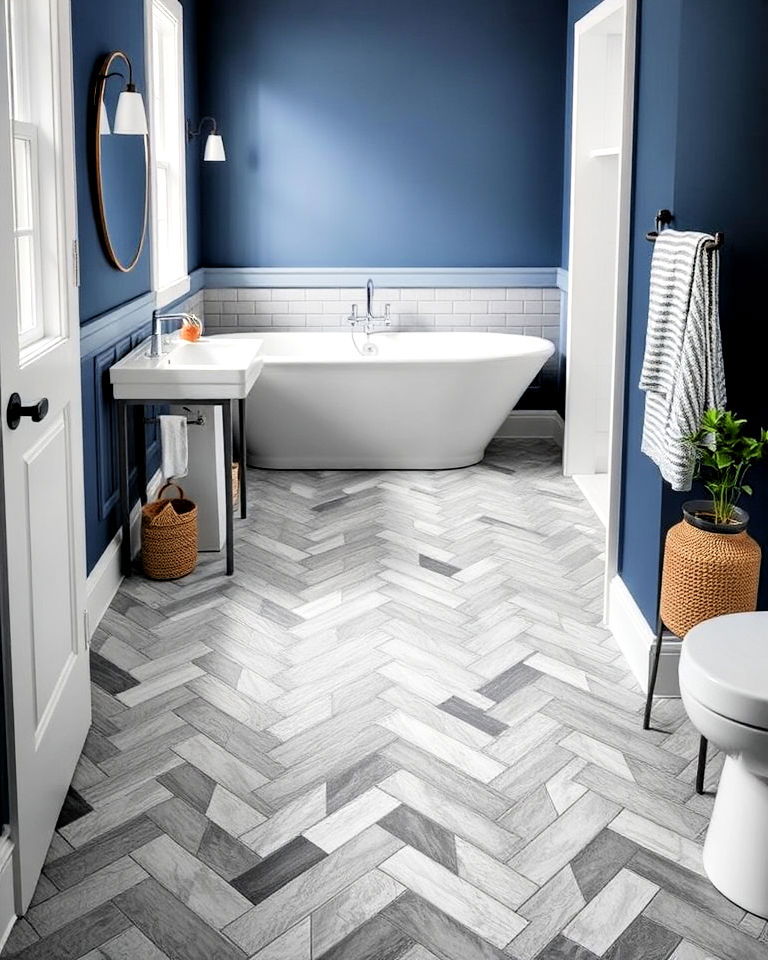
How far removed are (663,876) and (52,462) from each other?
1632mm

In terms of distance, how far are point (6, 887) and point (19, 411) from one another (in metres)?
0.93

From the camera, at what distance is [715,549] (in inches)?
110

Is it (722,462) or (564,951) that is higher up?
(722,462)

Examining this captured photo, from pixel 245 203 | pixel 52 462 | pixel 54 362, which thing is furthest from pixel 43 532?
pixel 245 203

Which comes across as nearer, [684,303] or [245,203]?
[684,303]

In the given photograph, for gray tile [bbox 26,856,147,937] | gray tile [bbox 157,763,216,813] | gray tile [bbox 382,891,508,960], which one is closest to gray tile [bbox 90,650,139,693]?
gray tile [bbox 157,763,216,813]

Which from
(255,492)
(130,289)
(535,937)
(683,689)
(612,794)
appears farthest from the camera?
(255,492)

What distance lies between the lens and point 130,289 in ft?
15.0

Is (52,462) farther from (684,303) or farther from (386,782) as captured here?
(684,303)

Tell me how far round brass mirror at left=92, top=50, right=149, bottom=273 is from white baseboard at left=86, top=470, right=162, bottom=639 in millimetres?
1034

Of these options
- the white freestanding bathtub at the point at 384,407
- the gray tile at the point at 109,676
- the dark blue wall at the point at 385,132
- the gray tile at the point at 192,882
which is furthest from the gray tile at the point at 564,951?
the dark blue wall at the point at 385,132

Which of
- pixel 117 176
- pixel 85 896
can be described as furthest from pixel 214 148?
pixel 85 896

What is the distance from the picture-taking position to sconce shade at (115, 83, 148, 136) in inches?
159

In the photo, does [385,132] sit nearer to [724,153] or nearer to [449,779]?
[724,153]
